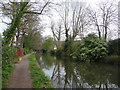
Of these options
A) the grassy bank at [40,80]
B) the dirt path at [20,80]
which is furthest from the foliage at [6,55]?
the grassy bank at [40,80]

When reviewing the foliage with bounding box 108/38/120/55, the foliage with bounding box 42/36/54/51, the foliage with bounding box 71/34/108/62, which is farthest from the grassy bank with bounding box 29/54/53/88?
the foliage with bounding box 42/36/54/51

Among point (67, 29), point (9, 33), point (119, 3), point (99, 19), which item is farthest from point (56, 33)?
point (9, 33)

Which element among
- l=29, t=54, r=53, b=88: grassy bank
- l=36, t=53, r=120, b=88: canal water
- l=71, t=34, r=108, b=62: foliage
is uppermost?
l=71, t=34, r=108, b=62: foliage

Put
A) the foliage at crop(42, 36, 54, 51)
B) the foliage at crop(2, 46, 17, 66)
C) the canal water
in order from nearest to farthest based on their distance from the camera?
the canal water < the foliage at crop(2, 46, 17, 66) < the foliage at crop(42, 36, 54, 51)

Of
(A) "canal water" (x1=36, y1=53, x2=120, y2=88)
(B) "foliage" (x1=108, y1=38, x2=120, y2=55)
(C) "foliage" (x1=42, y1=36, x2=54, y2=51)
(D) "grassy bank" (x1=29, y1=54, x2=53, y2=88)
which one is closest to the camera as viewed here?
(D) "grassy bank" (x1=29, y1=54, x2=53, y2=88)

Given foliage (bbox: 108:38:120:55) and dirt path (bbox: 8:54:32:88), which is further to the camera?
foliage (bbox: 108:38:120:55)

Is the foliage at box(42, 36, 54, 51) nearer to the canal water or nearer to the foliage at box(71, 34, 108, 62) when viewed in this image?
the foliage at box(71, 34, 108, 62)

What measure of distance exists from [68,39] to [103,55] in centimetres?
1197

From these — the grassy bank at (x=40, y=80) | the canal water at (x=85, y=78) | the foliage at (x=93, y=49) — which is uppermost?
the foliage at (x=93, y=49)

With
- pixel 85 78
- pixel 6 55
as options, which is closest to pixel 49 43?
pixel 6 55

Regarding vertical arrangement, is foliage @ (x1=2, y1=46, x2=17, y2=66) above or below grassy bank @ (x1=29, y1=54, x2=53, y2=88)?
above

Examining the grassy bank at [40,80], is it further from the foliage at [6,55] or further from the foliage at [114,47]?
the foliage at [114,47]

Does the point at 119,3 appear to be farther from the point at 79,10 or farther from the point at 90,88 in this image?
the point at 90,88

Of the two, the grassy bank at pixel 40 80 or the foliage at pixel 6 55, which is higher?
the foliage at pixel 6 55
